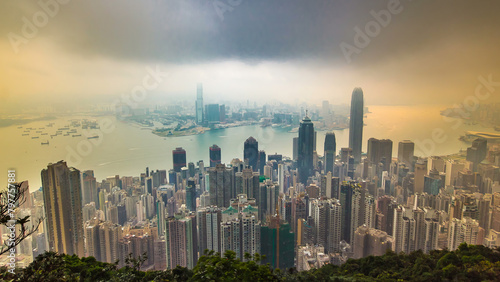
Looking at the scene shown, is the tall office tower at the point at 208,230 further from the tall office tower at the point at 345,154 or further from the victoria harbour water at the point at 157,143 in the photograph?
the tall office tower at the point at 345,154

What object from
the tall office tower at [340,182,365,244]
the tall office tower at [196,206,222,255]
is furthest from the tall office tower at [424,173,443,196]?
the tall office tower at [196,206,222,255]

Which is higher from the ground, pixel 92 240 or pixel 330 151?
pixel 330 151

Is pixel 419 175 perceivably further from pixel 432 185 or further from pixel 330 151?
→ pixel 330 151

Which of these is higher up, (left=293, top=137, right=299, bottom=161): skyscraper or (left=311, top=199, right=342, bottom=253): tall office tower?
(left=293, top=137, right=299, bottom=161): skyscraper

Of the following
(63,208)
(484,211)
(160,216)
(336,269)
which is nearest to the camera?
(336,269)

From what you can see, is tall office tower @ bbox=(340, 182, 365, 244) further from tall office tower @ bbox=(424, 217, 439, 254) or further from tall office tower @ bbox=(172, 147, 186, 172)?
tall office tower @ bbox=(172, 147, 186, 172)

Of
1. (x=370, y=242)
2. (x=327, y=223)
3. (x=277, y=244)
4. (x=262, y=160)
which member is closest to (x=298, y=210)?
(x=327, y=223)
